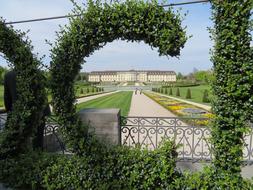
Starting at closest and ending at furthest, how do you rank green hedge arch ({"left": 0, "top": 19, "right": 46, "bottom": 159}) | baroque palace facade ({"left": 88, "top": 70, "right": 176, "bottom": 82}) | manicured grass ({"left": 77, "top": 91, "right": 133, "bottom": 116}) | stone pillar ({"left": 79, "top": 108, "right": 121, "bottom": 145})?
green hedge arch ({"left": 0, "top": 19, "right": 46, "bottom": 159}) < stone pillar ({"left": 79, "top": 108, "right": 121, "bottom": 145}) < manicured grass ({"left": 77, "top": 91, "right": 133, "bottom": 116}) < baroque palace facade ({"left": 88, "top": 70, "right": 176, "bottom": 82})

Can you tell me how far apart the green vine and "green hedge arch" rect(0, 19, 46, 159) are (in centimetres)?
282

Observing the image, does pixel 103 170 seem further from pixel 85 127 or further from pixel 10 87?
pixel 10 87

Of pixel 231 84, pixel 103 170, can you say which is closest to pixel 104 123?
pixel 103 170

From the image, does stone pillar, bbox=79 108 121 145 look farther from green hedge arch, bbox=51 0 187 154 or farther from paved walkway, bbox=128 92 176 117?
paved walkway, bbox=128 92 176 117

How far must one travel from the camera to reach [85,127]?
438cm

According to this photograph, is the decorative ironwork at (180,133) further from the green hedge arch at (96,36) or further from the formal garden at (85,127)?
the green hedge arch at (96,36)

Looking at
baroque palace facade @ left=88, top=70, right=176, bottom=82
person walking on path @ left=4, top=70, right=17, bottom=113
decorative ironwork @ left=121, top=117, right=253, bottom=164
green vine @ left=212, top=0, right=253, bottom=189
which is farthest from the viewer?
baroque palace facade @ left=88, top=70, right=176, bottom=82

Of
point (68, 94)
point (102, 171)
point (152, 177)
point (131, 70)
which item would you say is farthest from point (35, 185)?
point (131, 70)

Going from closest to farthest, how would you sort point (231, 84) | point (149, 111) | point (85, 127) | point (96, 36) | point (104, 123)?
point (231, 84) < point (96, 36) < point (85, 127) < point (104, 123) < point (149, 111)

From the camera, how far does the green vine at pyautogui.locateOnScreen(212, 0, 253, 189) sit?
142 inches

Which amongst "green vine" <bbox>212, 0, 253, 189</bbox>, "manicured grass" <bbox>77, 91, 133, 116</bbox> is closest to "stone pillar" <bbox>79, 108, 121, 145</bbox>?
"green vine" <bbox>212, 0, 253, 189</bbox>

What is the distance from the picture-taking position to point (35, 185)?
14.6 feet

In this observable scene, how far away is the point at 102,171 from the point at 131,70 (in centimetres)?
13106

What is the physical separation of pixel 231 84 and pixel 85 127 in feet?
7.50
